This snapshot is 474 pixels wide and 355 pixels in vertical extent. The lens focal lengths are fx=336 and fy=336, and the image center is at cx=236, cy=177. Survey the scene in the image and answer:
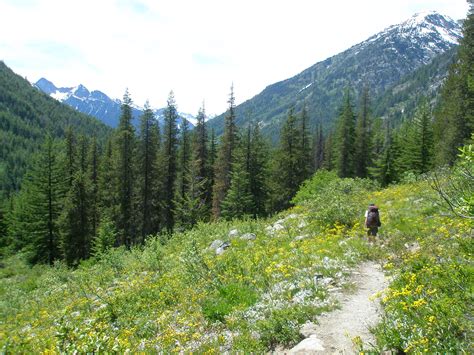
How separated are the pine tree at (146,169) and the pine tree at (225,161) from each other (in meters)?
6.99

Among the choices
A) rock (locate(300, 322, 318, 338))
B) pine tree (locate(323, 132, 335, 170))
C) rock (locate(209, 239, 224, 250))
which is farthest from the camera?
pine tree (locate(323, 132, 335, 170))

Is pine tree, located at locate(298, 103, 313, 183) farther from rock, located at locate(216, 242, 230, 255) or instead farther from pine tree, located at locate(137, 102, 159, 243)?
rock, located at locate(216, 242, 230, 255)

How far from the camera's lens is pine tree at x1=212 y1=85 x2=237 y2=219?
3594 centimetres

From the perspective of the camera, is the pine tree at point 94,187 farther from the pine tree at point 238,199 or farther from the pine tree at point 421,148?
the pine tree at point 421,148

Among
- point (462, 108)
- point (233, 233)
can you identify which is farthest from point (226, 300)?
point (462, 108)

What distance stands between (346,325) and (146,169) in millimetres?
32911

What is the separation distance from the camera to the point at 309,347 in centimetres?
534

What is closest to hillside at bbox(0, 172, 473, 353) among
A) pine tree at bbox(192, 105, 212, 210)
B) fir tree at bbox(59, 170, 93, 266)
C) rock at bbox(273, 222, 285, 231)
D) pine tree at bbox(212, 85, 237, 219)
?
rock at bbox(273, 222, 285, 231)

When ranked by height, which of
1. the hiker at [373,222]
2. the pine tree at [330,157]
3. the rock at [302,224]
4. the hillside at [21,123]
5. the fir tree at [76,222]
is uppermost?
the hillside at [21,123]

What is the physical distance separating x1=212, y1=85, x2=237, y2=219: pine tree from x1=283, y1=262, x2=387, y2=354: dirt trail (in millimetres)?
28250

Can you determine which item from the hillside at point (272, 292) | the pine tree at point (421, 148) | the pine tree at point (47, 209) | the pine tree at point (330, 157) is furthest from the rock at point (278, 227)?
the pine tree at point (330, 157)

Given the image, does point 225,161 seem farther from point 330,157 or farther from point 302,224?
point 330,157

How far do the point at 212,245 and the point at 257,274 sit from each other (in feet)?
19.2

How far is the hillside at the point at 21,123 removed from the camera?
12619 cm
